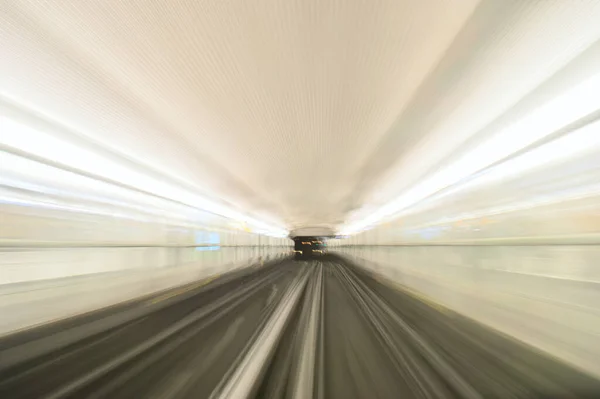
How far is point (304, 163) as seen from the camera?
13.6ft

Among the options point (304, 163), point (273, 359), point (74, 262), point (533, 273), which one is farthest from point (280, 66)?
point (74, 262)

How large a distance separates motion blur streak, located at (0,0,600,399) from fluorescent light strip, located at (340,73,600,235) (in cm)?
2

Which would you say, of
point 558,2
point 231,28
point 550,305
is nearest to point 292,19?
point 231,28

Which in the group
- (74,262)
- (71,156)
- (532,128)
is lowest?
(74,262)

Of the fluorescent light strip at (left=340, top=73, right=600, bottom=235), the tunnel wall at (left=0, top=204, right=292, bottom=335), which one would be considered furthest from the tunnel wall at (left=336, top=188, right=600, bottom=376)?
the tunnel wall at (left=0, top=204, right=292, bottom=335)

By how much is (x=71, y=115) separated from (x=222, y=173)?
2228 mm

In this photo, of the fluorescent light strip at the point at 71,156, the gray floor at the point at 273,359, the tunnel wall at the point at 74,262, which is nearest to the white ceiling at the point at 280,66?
the fluorescent light strip at the point at 71,156

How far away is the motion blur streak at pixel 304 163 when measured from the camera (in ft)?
4.99

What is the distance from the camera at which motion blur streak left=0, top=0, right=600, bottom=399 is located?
1.52m

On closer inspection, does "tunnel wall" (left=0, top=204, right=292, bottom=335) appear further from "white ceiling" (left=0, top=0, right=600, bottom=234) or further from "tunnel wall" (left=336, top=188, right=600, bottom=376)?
"tunnel wall" (left=336, top=188, right=600, bottom=376)

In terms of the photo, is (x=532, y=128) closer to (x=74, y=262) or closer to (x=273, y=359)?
(x=273, y=359)

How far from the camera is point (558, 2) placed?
1.35 meters

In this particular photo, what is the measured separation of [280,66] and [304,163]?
94.0 inches

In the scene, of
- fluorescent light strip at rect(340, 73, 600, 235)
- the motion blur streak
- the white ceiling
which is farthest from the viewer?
fluorescent light strip at rect(340, 73, 600, 235)
